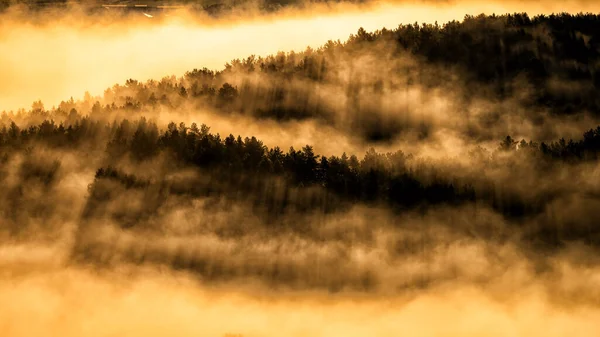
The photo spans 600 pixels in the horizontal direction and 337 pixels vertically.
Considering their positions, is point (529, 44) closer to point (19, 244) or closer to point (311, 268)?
point (311, 268)

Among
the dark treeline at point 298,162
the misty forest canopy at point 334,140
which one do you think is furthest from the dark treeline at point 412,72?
the dark treeline at point 298,162

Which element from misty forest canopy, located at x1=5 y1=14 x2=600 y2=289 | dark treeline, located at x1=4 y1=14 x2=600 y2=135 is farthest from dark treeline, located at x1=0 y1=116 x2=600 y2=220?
dark treeline, located at x1=4 y1=14 x2=600 y2=135

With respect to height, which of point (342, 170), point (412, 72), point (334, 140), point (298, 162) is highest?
point (412, 72)

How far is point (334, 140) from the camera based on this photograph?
2955 inches

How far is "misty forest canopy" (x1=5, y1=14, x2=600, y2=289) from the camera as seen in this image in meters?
60.6

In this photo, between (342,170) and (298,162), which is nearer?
(342,170)

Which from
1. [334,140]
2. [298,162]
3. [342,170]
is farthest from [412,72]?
[298,162]

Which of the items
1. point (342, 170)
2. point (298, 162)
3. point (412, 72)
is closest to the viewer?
point (342, 170)

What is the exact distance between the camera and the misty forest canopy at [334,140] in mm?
60562

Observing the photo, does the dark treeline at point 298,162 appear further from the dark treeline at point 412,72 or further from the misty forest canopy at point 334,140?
the dark treeline at point 412,72

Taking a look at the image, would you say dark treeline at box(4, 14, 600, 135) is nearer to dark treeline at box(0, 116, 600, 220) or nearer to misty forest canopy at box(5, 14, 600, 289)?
misty forest canopy at box(5, 14, 600, 289)

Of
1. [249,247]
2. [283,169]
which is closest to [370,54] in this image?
[283,169]

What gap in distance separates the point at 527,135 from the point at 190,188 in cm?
3566

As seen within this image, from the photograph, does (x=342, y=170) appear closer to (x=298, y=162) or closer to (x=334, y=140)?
(x=298, y=162)
